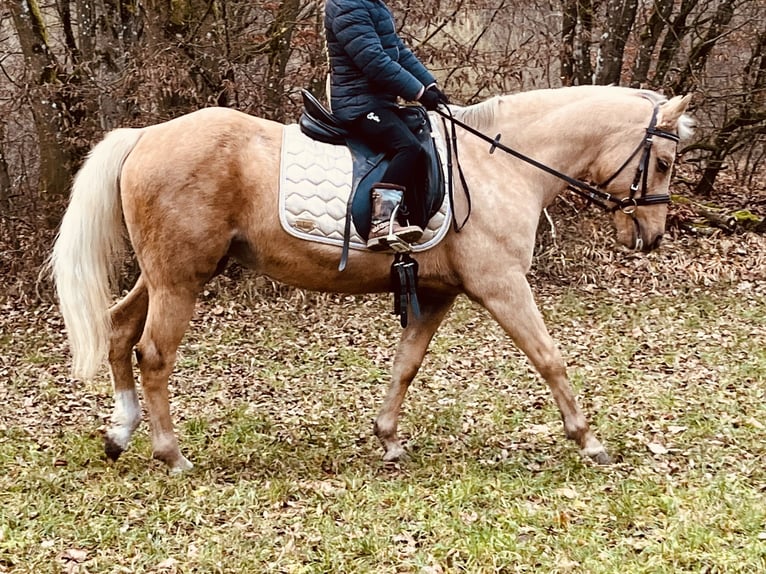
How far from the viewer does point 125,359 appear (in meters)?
5.75

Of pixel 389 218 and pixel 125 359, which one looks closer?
pixel 389 218

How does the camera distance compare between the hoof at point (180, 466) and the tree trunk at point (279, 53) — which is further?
the tree trunk at point (279, 53)

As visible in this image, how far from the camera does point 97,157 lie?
5336 mm

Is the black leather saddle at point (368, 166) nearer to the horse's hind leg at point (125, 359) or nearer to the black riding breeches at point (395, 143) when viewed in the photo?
the black riding breeches at point (395, 143)

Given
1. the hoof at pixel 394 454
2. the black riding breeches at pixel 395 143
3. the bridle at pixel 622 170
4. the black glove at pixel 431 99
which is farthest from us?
the hoof at pixel 394 454

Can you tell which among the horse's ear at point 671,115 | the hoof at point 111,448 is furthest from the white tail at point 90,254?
the horse's ear at point 671,115

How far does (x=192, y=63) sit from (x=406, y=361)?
242 inches

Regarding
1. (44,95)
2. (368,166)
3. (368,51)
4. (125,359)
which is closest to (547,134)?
(368,166)

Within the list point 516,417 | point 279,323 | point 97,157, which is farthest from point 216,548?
point 279,323

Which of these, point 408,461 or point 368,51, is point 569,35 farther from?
point 408,461

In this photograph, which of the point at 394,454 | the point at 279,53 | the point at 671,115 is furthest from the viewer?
the point at 279,53

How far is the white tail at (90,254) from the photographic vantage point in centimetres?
528

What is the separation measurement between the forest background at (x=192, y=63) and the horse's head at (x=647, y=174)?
6047 millimetres

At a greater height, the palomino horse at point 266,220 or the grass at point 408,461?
the palomino horse at point 266,220
